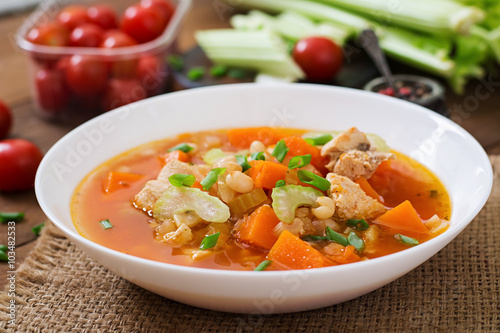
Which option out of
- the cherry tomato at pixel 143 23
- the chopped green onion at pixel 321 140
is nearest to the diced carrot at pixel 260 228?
the chopped green onion at pixel 321 140

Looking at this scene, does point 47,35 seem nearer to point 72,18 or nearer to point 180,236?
point 72,18

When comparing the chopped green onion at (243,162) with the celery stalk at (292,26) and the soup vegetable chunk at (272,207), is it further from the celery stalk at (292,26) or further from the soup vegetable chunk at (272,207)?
the celery stalk at (292,26)

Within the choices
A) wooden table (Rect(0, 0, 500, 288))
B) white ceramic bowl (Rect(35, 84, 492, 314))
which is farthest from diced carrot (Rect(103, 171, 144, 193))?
wooden table (Rect(0, 0, 500, 288))

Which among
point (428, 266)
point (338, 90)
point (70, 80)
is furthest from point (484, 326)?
point (70, 80)

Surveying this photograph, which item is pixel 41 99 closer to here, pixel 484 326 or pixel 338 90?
pixel 338 90

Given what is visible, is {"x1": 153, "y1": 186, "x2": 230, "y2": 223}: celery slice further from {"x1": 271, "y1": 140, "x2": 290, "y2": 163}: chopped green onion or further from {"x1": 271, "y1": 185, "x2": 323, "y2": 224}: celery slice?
{"x1": 271, "y1": 140, "x2": 290, "y2": 163}: chopped green onion
